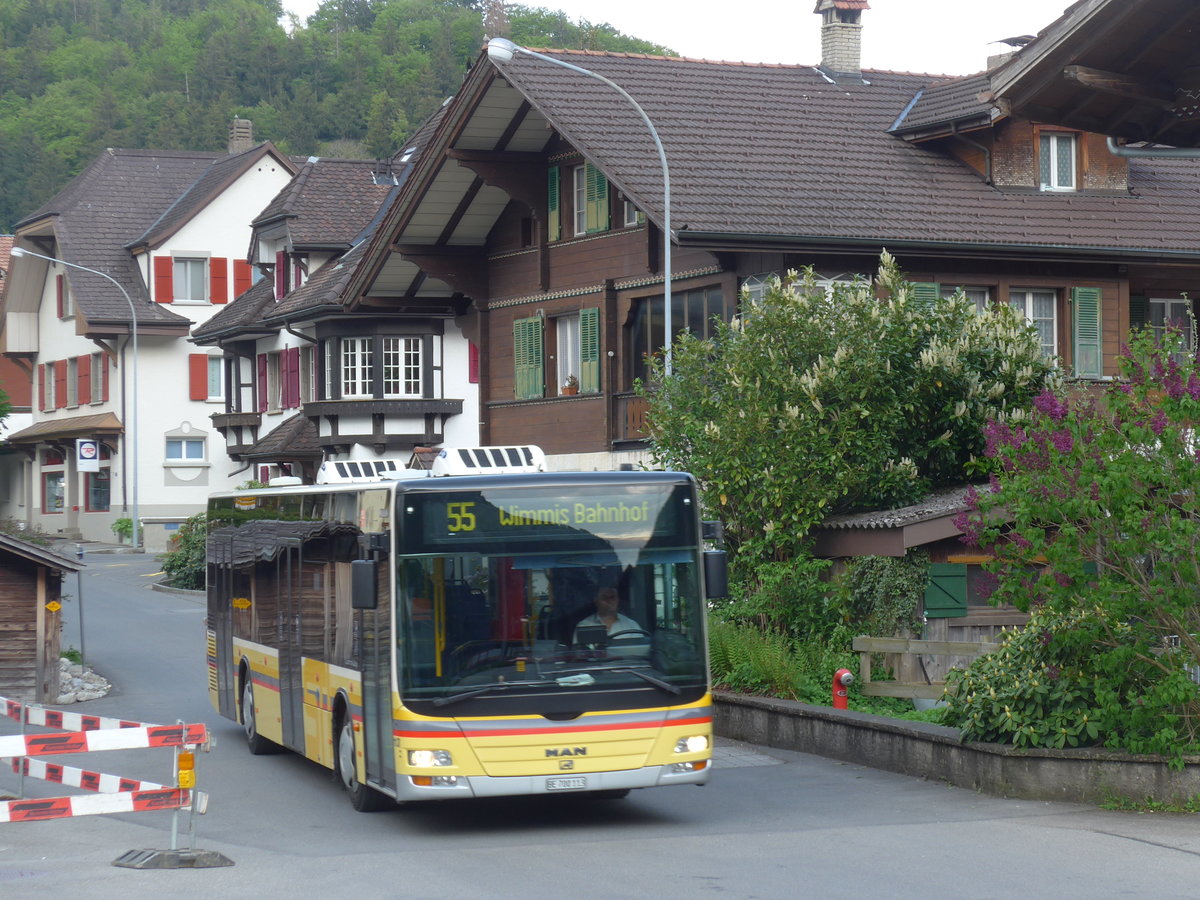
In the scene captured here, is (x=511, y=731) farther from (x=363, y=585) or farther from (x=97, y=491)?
(x=97, y=491)

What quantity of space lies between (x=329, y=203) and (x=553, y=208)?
19.8m

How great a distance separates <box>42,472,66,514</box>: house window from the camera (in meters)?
66.2

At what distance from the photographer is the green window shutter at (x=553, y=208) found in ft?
101

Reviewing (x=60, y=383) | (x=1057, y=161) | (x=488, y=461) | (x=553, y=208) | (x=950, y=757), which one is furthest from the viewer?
(x=60, y=383)

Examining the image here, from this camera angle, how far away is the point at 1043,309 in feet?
94.7

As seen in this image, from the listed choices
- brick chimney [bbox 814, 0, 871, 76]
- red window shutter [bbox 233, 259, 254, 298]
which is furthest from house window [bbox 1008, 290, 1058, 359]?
red window shutter [bbox 233, 259, 254, 298]

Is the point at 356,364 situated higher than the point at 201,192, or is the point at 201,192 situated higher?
the point at 201,192

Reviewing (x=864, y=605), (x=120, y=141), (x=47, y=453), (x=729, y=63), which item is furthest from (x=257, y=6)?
(x=864, y=605)

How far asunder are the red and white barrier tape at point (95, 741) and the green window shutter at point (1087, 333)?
810 inches

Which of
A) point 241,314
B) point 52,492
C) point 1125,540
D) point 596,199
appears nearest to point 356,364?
point 241,314

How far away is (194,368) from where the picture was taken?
198 feet

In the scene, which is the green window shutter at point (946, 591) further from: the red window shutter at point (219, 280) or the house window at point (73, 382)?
the house window at point (73, 382)

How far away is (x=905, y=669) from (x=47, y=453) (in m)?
53.1

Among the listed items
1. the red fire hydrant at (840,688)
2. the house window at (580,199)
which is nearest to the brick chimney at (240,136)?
the house window at (580,199)
